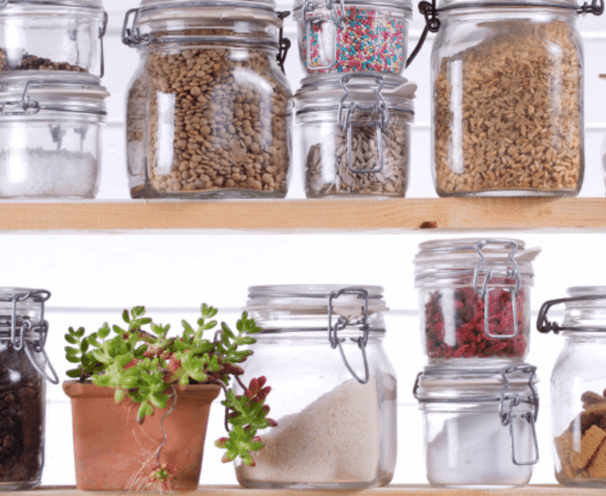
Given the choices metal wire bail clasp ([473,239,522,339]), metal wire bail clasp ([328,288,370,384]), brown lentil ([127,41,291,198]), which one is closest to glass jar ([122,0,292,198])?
brown lentil ([127,41,291,198])

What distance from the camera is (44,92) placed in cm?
93

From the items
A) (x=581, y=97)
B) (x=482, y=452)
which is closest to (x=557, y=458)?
(x=482, y=452)

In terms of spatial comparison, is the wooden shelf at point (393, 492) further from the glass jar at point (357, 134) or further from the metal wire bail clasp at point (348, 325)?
the glass jar at point (357, 134)

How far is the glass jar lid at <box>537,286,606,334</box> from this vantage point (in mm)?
952

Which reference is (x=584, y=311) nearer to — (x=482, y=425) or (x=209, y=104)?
(x=482, y=425)

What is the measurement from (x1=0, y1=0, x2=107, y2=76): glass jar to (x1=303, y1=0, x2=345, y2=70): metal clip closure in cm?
26

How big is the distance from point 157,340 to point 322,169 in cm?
26

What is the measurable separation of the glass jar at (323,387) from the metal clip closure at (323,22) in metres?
0.25

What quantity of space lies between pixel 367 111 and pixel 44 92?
36 centimetres

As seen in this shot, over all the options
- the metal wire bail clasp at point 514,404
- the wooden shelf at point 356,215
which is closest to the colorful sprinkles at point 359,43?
the wooden shelf at point 356,215

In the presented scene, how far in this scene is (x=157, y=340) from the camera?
93 centimetres

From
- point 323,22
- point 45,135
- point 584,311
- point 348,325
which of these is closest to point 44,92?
point 45,135

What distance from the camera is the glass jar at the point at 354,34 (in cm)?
92

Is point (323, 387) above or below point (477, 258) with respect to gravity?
below
